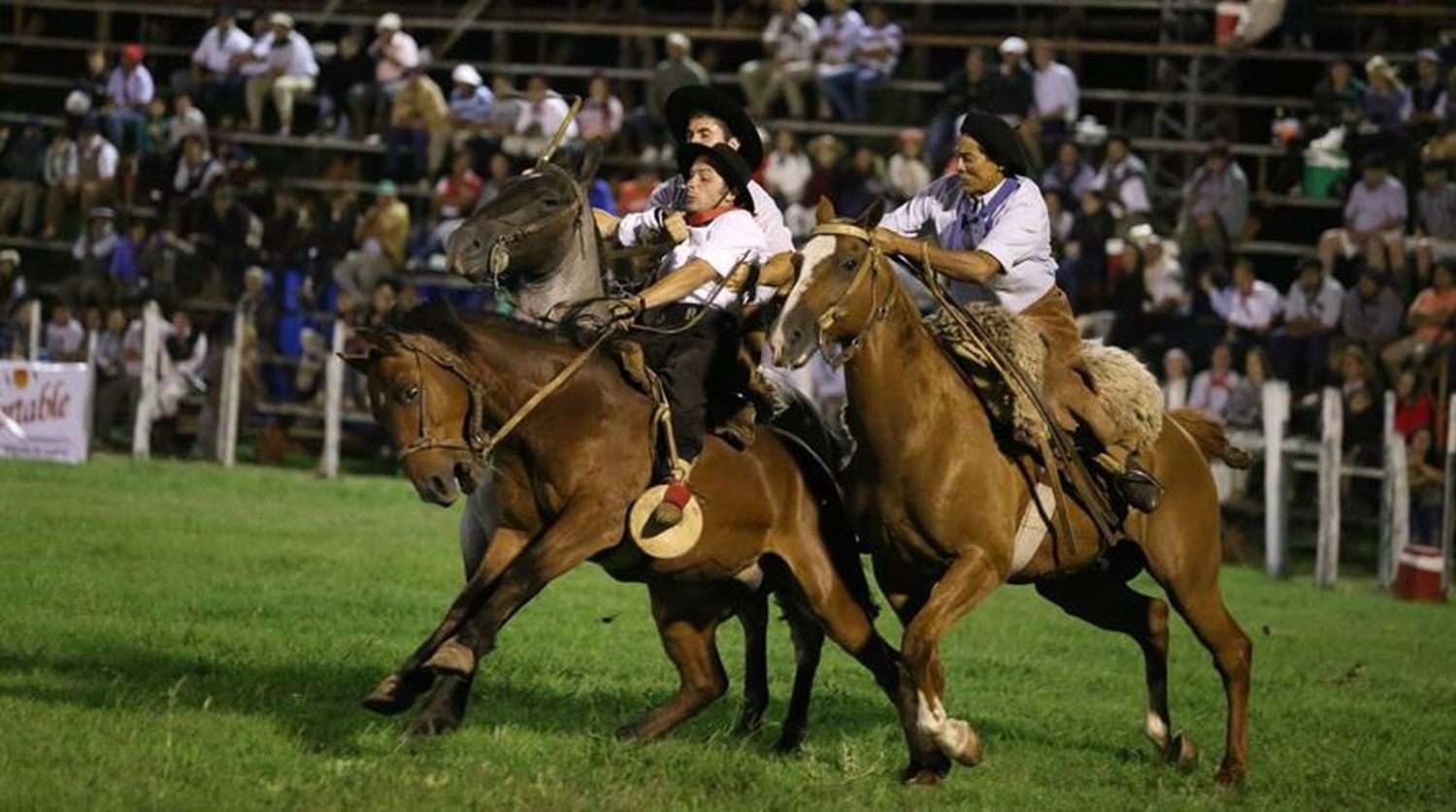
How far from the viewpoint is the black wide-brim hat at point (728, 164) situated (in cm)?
1070

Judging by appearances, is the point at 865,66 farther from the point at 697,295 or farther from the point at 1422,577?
the point at 697,295

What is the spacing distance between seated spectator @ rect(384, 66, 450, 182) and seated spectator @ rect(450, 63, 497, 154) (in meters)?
0.23

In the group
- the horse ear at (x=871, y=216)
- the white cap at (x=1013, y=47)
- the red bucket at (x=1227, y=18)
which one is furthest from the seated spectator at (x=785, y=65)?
the horse ear at (x=871, y=216)

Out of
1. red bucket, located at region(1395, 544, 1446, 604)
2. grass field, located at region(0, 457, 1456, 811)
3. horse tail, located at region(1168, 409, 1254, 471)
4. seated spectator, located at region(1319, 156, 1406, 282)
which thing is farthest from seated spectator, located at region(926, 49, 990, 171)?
horse tail, located at region(1168, 409, 1254, 471)

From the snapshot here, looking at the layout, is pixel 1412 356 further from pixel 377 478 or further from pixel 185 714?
pixel 185 714

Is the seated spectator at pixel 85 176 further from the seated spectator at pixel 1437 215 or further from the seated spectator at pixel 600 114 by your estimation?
the seated spectator at pixel 1437 215

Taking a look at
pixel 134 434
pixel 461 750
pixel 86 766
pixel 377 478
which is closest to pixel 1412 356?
pixel 377 478

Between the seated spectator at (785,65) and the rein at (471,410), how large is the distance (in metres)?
19.9

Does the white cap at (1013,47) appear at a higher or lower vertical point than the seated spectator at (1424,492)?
higher

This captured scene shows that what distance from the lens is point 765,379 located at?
35.9 ft

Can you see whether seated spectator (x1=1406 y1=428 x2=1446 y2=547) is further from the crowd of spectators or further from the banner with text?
the banner with text

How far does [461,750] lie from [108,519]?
366 inches

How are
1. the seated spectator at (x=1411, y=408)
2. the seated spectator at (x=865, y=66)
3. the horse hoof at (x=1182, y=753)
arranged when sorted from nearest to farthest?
the horse hoof at (x=1182, y=753), the seated spectator at (x=1411, y=408), the seated spectator at (x=865, y=66)

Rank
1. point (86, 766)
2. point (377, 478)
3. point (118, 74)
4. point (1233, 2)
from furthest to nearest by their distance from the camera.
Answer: point (118, 74) → point (1233, 2) → point (377, 478) → point (86, 766)
